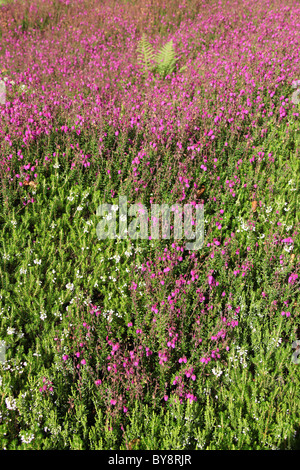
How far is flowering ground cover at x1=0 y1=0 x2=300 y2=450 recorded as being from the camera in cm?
277

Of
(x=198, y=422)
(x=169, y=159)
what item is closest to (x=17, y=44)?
(x=169, y=159)

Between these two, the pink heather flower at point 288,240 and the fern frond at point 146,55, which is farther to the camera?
the fern frond at point 146,55

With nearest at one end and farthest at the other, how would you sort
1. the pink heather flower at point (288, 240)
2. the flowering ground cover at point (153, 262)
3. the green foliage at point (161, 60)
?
1. the flowering ground cover at point (153, 262)
2. the pink heather flower at point (288, 240)
3. the green foliage at point (161, 60)

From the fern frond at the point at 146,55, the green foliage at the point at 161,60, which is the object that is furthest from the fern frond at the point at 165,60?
the fern frond at the point at 146,55

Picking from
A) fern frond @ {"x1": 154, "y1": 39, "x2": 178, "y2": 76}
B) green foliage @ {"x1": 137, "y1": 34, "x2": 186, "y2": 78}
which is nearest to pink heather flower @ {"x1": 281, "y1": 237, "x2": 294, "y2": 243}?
green foliage @ {"x1": 137, "y1": 34, "x2": 186, "y2": 78}

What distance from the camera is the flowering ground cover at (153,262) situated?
109 inches

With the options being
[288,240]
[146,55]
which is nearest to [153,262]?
[288,240]

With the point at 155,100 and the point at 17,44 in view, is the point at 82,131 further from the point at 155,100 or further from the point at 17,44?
the point at 17,44

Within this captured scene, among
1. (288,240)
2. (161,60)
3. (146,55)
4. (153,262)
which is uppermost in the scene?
(146,55)

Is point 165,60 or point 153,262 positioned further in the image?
point 165,60

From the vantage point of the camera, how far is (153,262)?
12.6ft

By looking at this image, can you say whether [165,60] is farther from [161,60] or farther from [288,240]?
[288,240]

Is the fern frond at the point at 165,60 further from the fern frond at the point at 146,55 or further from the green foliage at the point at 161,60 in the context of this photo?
the fern frond at the point at 146,55

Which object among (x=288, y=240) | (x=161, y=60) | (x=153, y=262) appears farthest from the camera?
(x=161, y=60)
